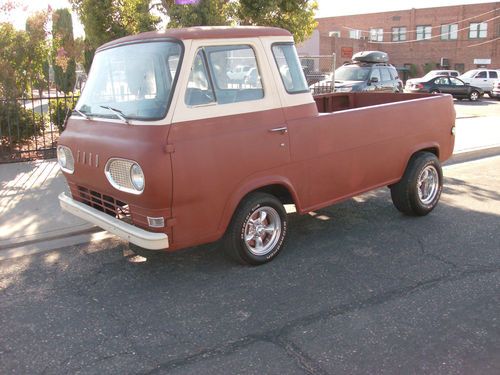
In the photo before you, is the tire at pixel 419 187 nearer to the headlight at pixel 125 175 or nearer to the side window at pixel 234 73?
the side window at pixel 234 73

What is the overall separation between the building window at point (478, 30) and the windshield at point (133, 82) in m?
52.8

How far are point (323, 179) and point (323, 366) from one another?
2239 millimetres

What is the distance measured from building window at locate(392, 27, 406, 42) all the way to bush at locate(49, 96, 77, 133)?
50328mm

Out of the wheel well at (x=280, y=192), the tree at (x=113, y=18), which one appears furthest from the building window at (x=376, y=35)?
the wheel well at (x=280, y=192)

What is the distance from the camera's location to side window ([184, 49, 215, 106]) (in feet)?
13.6

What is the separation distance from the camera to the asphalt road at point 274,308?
329 cm

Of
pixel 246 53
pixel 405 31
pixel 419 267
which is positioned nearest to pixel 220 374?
pixel 419 267

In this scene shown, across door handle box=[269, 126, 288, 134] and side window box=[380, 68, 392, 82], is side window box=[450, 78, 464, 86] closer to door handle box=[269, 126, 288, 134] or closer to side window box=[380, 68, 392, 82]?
side window box=[380, 68, 392, 82]

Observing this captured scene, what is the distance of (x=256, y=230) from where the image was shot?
4.75 meters

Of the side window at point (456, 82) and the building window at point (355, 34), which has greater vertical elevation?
the building window at point (355, 34)

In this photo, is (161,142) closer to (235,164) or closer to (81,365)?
(235,164)

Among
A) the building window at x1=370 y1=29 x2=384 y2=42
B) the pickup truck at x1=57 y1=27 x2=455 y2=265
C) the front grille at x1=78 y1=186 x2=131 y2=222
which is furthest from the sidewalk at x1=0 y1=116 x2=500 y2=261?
the building window at x1=370 y1=29 x2=384 y2=42

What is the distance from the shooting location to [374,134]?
17.9 ft

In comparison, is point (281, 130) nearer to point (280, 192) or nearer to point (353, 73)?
point (280, 192)
